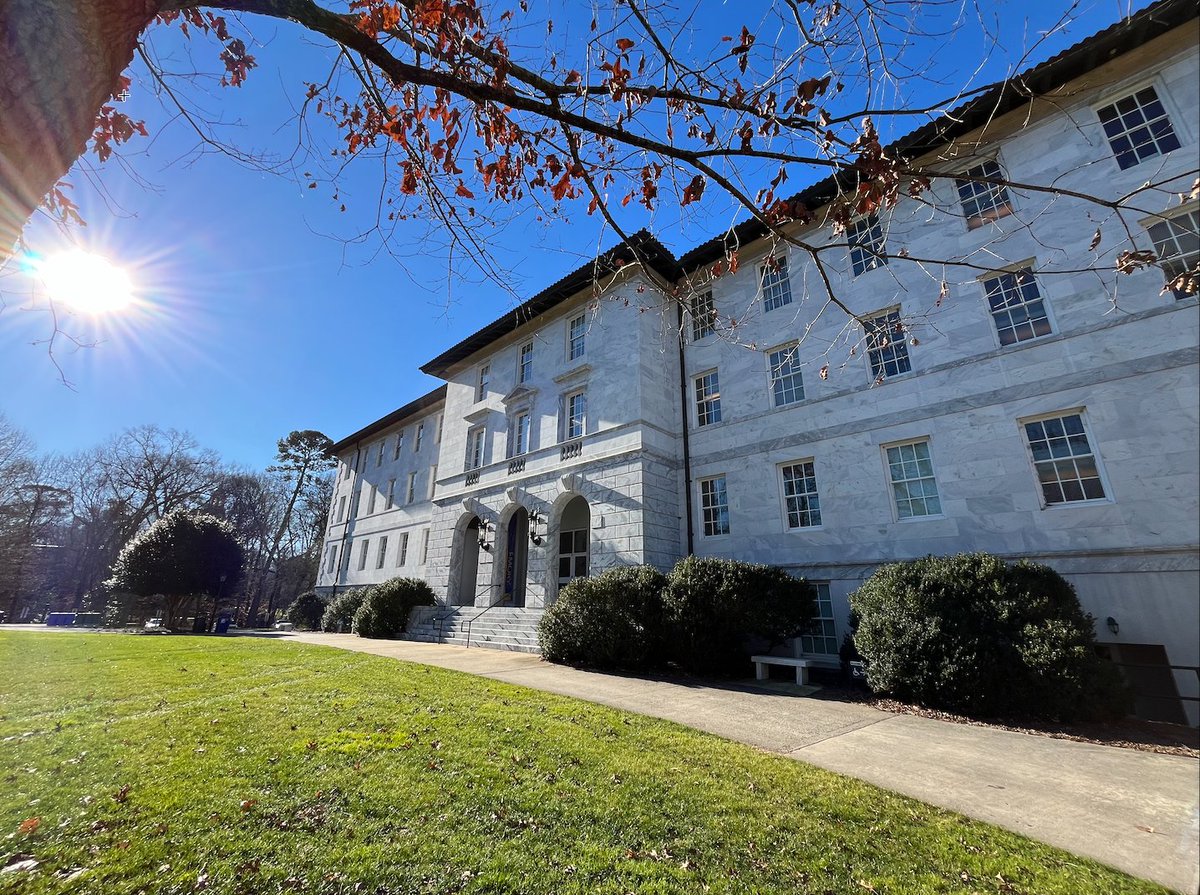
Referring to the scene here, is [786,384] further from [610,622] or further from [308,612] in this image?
[308,612]

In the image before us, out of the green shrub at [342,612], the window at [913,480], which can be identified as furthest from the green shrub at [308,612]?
the window at [913,480]

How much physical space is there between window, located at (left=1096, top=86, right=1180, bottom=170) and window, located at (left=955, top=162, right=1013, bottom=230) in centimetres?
51

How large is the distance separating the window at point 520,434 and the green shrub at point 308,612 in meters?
16.8

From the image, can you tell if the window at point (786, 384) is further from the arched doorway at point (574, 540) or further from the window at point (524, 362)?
the window at point (524, 362)

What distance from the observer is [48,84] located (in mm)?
2432

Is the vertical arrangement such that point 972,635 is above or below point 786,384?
below

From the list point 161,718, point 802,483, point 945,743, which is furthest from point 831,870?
point 802,483

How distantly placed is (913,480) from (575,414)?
37.9 feet

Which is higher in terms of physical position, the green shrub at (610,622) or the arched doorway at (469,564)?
the arched doorway at (469,564)

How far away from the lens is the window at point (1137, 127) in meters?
1.99

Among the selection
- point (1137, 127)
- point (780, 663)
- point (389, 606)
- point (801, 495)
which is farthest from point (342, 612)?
point (1137, 127)

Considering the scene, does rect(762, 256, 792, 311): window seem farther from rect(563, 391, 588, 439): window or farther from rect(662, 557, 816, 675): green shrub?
rect(662, 557, 816, 675): green shrub

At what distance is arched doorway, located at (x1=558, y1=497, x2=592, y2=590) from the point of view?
2086 cm

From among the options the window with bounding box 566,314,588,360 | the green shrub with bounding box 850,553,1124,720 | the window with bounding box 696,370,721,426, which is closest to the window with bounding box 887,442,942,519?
the green shrub with bounding box 850,553,1124,720
